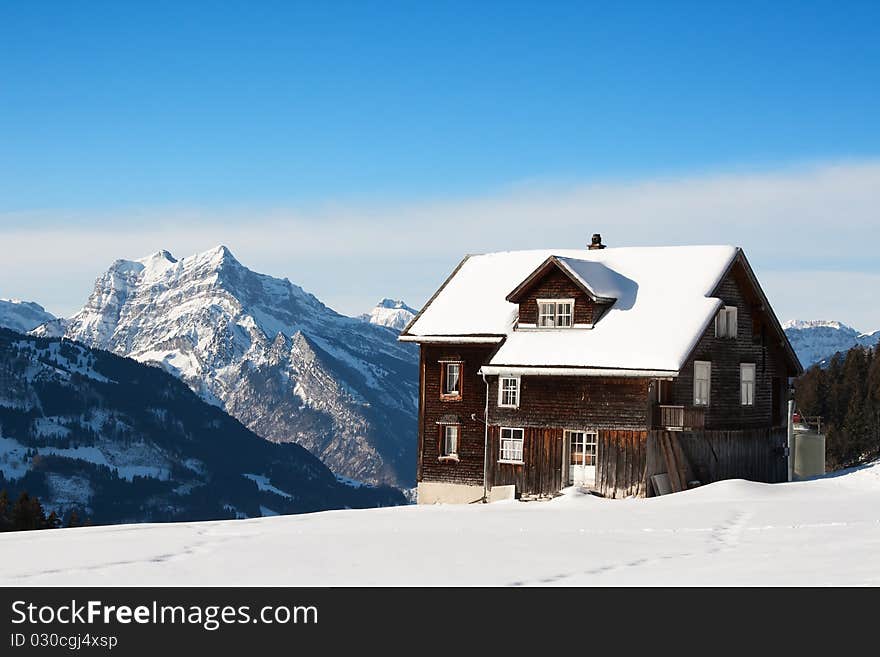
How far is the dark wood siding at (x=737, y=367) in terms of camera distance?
51.2 metres

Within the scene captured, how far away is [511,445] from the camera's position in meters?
52.2

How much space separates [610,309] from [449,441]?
985cm

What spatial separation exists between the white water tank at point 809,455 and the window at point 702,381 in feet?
59.3

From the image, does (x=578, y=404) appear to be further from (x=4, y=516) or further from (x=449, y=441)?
(x=4, y=516)

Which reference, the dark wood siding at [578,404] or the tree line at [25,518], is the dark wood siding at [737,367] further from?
the tree line at [25,518]

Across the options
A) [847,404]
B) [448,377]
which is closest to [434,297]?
[448,377]

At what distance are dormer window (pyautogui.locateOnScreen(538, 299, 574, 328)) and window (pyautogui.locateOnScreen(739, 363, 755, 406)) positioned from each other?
28.7 feet

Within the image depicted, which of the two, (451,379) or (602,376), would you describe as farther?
(451,379)

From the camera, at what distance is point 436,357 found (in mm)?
56406

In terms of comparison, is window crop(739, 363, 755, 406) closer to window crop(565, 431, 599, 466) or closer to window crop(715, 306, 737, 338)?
window crop(715, 306, 737, 338)
